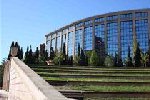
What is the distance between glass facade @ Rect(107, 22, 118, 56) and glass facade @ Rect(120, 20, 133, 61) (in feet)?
6.06

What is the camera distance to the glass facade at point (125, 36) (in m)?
92.0

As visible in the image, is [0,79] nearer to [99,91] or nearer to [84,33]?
[99,91]

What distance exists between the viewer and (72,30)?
355 feet

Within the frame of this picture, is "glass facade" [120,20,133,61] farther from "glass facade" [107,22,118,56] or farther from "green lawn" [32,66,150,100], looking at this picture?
"green lawn" [32,66,150,100]

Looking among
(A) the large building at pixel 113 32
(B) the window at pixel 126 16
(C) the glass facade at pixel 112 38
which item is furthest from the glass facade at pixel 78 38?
(B) the window at pixel 126 16

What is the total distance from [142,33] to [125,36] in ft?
16.3

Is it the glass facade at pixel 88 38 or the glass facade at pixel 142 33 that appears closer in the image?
the glass facade at pixel 142 33

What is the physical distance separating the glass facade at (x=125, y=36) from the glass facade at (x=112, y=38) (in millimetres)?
1847

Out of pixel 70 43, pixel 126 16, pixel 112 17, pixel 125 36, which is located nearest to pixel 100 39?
pixel 112 17

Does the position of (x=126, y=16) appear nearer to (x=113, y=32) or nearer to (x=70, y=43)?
(x=113, y=32)

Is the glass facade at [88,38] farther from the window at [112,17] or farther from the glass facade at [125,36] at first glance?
the glass facade at [125,36]

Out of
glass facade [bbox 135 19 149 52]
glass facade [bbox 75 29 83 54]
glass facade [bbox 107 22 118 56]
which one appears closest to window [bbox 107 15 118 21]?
glass facade [bbox 107 22 118 56]

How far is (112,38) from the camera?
94.8 meters

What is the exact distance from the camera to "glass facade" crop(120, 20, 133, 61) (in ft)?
302
